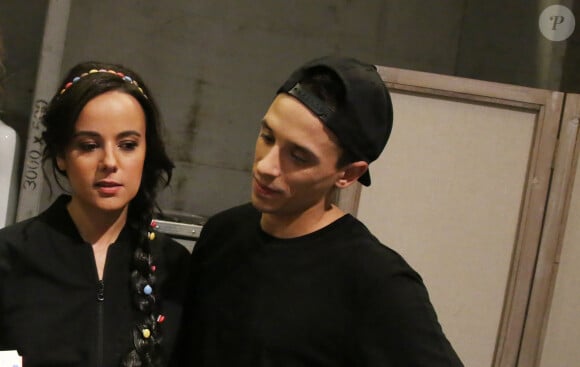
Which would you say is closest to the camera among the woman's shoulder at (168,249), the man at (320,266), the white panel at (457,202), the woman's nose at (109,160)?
the man at (320,266)

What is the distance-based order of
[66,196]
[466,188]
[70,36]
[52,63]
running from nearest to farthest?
1. [66,196]
2. [466,188]
3. [52,63]
4. [70,36]

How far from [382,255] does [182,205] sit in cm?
196

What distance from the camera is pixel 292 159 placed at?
1.21 m

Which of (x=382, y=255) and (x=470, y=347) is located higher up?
(x=382, y=255)

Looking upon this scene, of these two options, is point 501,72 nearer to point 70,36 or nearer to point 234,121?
point 234,121

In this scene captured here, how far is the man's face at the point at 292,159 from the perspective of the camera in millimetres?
1181

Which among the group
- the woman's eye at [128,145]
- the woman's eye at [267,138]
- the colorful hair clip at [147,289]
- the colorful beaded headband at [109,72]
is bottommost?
the colorful hair clip at [147,289]

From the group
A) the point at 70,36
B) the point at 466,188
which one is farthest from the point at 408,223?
the point at 70,36

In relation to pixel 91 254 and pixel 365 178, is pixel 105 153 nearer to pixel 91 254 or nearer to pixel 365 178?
pixel 91 254

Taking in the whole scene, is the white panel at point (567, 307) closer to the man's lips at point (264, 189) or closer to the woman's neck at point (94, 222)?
the man's lips at point (264, 189)

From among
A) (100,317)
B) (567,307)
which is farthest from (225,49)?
(100,317)

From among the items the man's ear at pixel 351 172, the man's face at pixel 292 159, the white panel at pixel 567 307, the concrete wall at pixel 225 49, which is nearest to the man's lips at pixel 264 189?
the man's face at pixel 292 159

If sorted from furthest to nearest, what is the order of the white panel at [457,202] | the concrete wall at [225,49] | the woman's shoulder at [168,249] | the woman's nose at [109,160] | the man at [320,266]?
the concrete wall at [225,49] < the white panel at [457,202] < the woman's shoulder at [168,249] < the woman's nose at [109,160] < the man at [320,266]

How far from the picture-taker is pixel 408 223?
7.23ft
